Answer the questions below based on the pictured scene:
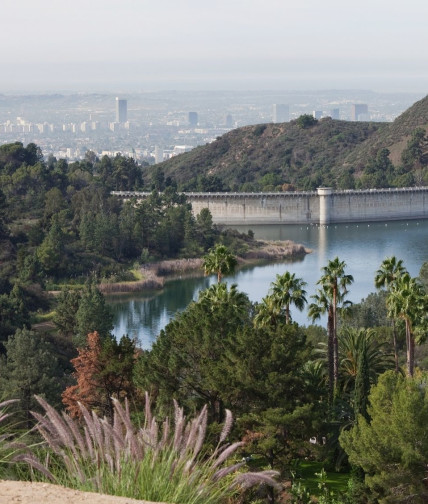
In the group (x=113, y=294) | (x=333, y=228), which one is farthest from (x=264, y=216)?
(x=113, y=294)

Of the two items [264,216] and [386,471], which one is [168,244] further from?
[386,471]

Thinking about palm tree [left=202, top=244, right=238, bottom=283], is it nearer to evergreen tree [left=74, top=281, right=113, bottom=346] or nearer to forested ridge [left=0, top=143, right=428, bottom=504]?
forested ridge [left=0, top=143, right=428, bottom=504]

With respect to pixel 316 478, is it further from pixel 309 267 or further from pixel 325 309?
pixel 309 267

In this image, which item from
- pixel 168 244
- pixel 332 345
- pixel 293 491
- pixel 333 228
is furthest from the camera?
pixel 333 228

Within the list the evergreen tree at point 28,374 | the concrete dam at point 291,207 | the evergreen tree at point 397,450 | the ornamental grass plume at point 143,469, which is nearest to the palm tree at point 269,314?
the evergreen tree at point 28,374

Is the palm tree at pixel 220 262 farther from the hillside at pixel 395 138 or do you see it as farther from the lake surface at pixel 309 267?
the hillside at pixel 395 138

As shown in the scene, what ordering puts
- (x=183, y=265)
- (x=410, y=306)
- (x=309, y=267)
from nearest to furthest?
1. (x=410, y=306)
2. (x=183, y=265)
3. (x=309, y=267)

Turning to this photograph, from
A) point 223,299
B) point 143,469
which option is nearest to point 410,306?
point 223,299
